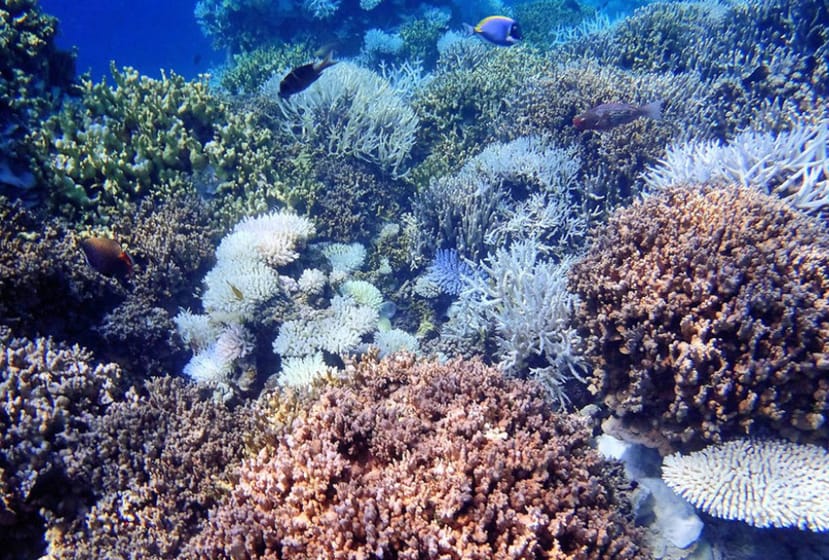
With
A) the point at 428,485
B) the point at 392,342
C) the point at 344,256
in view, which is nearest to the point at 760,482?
the point at 428,485

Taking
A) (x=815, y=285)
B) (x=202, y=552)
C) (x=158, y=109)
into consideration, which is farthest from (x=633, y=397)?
(x=158, y=109)

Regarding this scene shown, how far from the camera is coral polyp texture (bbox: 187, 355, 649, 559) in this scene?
7.89ft

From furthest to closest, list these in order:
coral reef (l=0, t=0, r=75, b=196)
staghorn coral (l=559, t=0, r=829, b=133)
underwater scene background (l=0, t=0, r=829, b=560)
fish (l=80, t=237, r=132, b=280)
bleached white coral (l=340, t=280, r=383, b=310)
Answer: staghorn coral (l=559, t=0, r=829, b=133), bleached white coral (l=340, t=280, r=383, b=310), coral reef (l=0, t=0, r=75, b=196), fish (l=80, t=237, r=132, b=280), underwater scene background (l=0, t=0, r=829, b=560)

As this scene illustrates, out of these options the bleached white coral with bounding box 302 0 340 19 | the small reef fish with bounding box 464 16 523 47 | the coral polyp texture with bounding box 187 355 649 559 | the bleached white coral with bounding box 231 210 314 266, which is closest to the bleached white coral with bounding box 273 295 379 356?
Answer: the bleached white coral with bounding box 231 210 314 266

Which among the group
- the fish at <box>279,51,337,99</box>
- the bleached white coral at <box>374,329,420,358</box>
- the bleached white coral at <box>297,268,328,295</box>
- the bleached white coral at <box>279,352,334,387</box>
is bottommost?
the bleached white coral at <box>279,352,334,387</box>

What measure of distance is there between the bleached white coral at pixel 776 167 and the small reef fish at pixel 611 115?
807mm

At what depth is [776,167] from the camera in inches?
180

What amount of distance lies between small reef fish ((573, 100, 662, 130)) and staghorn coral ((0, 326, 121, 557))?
5598mm

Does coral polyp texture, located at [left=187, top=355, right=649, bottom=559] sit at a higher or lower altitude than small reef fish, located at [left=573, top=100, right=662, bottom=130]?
lower

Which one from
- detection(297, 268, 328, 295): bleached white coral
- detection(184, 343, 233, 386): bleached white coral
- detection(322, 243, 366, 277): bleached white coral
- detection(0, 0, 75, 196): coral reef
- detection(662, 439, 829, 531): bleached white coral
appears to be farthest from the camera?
detection(322, 243, 366, 277): bleached white coral

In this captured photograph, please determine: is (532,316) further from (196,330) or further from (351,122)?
(351,122)

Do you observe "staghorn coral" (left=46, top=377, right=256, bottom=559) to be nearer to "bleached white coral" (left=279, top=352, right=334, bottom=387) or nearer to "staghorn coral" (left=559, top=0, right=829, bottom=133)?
"bleached white coral" (left=279, top=352, right=334, bottom=387)

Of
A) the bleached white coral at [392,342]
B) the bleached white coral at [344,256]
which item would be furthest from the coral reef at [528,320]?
the bleached white coral at [344,256]

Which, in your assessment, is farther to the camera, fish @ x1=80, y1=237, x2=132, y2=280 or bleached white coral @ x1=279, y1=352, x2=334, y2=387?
bleached white coral @ x1=279, y1=352, x2=334, y2=387
